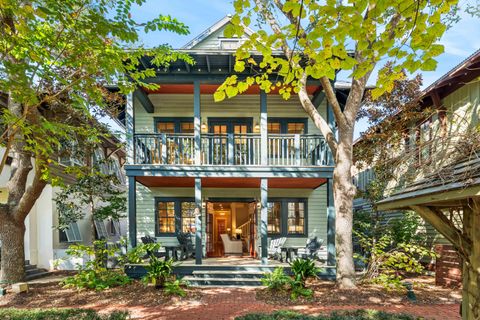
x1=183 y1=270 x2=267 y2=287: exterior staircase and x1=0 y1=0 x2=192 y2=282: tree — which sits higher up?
x1=0 y1=0 x2=192 y2=282: tree

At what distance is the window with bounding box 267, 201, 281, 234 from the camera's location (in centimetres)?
1198

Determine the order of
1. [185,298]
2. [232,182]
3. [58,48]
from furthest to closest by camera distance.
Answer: [232,182] < [185,298] < [58,48]

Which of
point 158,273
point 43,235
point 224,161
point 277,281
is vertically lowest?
point 277,281

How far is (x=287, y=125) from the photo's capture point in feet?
39.6

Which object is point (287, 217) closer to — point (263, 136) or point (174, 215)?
point (263, 136)

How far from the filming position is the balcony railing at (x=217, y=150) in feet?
32.3

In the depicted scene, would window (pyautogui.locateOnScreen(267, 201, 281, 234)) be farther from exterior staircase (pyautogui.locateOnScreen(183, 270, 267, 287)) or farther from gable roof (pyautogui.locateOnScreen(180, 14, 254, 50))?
gable roof (pyautogui.locateOnScreen(180, 14, 254, 50))

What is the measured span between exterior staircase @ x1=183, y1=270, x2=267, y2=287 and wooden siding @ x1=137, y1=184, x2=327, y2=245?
3.02 meters

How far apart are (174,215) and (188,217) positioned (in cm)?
55

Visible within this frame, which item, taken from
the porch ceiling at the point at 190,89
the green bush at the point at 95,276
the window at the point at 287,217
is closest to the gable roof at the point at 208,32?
the porch ceiling at the point at 190,89

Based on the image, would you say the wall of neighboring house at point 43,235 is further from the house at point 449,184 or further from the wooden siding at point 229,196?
the house at point 449,184

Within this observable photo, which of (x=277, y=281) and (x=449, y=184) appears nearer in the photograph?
(x=449, y=184)

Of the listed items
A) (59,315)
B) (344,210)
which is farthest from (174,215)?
(344,210)

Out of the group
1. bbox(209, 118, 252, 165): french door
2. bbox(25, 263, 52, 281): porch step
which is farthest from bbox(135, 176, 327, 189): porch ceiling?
bbox(25, 263, 52, 281): porch step
